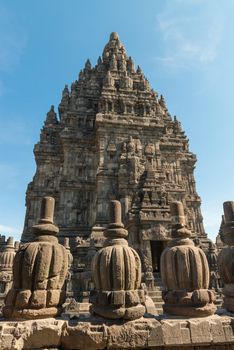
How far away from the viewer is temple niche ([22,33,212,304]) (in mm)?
14258

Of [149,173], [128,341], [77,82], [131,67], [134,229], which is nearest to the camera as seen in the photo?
[128,341]

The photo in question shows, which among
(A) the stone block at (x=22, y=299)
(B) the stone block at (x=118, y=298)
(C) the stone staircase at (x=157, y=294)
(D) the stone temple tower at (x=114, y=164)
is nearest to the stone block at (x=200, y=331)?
(B) the stone block at (x=118, y=298)

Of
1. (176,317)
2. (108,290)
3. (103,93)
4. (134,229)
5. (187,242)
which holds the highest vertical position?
(103,93)

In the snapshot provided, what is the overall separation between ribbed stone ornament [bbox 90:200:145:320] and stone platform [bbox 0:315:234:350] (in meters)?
0.16

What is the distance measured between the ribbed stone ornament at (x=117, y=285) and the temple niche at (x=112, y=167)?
7.98 metres

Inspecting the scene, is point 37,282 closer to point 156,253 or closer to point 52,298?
point 52,298

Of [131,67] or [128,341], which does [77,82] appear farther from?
[128,341]

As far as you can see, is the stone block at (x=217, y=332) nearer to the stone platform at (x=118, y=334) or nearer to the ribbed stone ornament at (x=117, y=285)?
the stone platform at (x=118, y=334)

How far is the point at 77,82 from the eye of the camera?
31.0 meters

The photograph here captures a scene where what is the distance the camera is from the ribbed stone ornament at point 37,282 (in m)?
3.77

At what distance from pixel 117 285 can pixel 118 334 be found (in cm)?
66

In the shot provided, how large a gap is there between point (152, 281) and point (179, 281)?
772 cm

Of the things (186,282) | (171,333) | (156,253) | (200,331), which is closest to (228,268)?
(186,282)

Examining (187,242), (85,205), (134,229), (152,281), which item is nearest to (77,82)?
(85,205)
